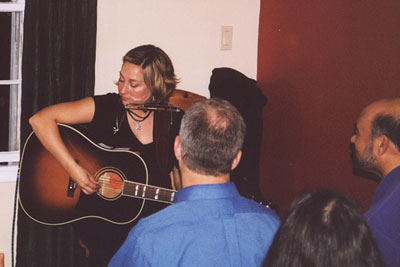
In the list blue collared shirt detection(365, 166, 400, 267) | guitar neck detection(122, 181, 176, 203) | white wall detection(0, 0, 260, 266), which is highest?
white wall detection(0, 0, 260, 266)

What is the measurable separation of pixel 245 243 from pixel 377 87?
1.40 m

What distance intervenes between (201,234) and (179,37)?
228cm

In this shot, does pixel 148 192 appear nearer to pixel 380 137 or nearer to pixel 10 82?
pixel 380 137

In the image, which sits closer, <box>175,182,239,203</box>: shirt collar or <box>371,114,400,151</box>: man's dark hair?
<box>175,182,239,203</box>: shirt collar

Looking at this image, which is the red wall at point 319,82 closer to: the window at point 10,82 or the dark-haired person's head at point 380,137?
the dark-haired person's head at point 380,137

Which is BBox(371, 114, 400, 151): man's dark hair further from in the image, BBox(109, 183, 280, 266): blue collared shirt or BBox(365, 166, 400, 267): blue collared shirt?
BBox(109, 183, 280, 266): blue collared shirt

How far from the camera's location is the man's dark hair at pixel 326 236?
2.77ft

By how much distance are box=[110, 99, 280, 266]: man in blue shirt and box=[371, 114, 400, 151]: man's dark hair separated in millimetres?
724

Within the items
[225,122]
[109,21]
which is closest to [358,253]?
[225,122]

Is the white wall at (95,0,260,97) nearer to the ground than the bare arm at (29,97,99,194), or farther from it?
farther from it

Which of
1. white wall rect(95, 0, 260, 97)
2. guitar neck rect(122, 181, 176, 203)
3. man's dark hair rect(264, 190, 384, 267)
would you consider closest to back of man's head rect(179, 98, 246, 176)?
man's dark hair rect(264, 190, 384, 267)

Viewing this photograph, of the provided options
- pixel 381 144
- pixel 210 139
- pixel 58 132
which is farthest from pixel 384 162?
pixel 58 132

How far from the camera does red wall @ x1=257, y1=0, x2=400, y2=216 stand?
235 cm

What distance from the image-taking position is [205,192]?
1299 mm
